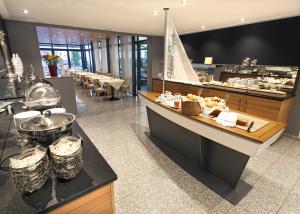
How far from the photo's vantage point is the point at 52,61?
3.69m

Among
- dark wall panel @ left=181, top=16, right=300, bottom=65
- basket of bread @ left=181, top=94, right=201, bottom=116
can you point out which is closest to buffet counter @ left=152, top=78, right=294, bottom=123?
basket of bread @ left=181, top=94, right=201, bottom=116

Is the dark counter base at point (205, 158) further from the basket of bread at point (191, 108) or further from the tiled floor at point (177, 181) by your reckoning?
the basket of bread at point (191, 108)

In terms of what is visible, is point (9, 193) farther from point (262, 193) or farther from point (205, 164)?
point (262, 193)

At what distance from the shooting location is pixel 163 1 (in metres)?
2.72

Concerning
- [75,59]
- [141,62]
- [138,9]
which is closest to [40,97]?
[138,9]

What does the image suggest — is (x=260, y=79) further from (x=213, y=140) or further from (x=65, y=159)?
(x=65, y=159)

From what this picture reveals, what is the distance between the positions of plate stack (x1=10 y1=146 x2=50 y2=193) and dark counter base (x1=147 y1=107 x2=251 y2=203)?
6.06ft

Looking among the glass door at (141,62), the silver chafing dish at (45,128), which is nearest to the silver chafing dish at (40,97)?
the silver chafing dish at (45,128)

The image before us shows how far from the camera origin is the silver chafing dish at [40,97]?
5.69 ft

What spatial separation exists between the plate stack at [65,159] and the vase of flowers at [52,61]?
3.21 m

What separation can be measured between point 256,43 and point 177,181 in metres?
4.18

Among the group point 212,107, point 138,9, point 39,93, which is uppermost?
point 138,9

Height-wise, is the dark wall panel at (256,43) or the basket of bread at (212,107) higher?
the dark wall panel at (256,43)

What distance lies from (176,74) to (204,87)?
1.71 m
